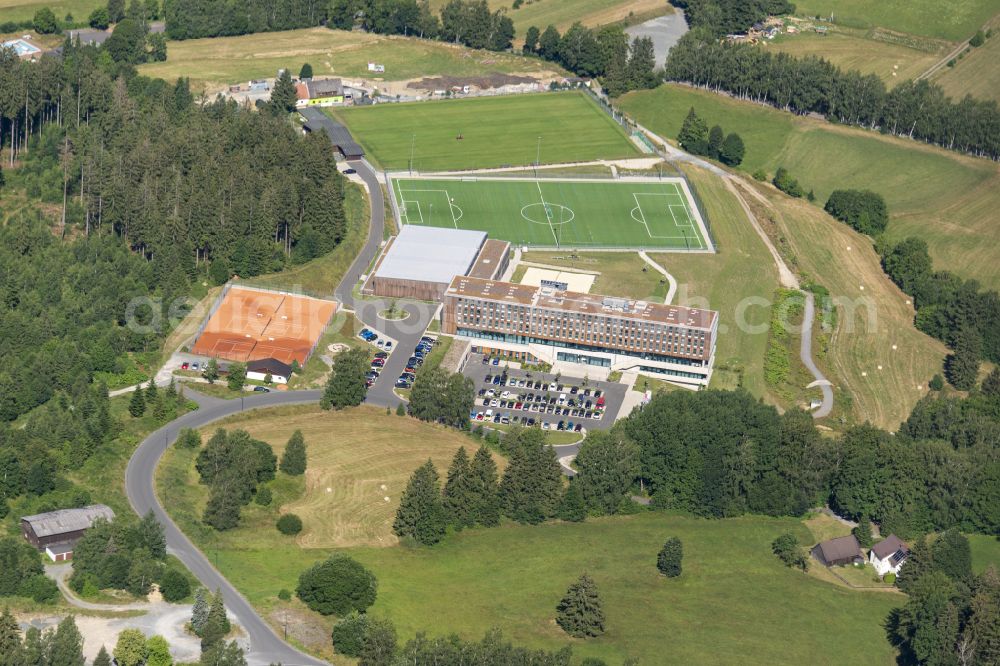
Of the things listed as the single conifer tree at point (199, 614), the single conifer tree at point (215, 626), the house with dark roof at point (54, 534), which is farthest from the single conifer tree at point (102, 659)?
the house with dark roof at point (54, 534)

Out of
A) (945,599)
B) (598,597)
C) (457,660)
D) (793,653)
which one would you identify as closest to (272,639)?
(457,660)

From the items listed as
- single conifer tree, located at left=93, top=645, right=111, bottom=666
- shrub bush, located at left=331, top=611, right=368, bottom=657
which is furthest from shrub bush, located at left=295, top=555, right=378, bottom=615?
single conifer tree, located at left=93, top=645, right=111, bottom=666

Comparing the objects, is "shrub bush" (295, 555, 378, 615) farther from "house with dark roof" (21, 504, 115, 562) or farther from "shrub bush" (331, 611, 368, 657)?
"house with dark roof" (21, 504, 115, 562)

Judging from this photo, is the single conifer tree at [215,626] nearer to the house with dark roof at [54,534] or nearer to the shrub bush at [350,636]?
the shrub bush at [350,636]

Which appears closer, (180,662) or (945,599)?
(180,662)

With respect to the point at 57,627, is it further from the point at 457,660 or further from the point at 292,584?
the point at 457,660

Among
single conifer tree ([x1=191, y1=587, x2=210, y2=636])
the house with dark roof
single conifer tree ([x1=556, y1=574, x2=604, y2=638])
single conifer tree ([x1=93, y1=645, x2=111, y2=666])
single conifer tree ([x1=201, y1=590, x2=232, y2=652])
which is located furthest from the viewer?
the house with dark roof

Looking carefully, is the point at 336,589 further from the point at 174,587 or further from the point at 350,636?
the point at 174,587
